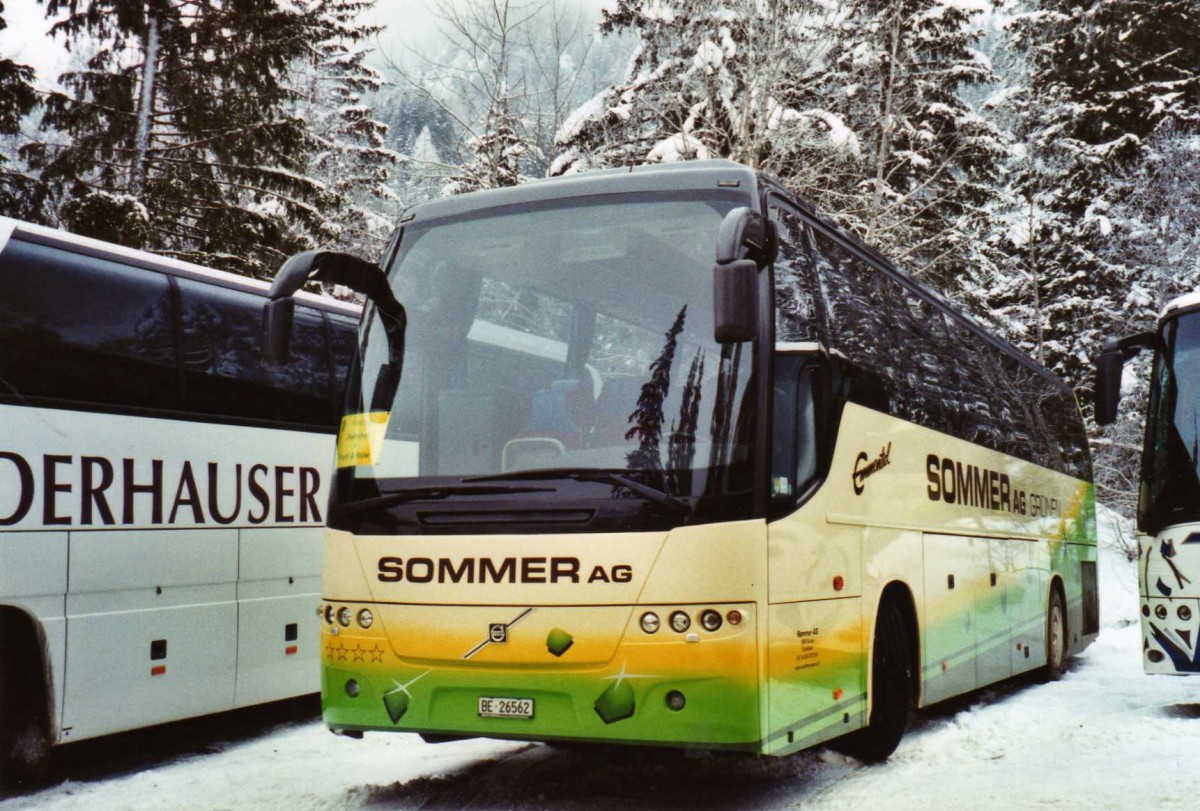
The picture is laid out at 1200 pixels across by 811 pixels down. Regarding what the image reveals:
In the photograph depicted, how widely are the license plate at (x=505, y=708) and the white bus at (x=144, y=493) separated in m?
2.82

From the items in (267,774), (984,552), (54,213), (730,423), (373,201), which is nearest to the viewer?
(730,423)

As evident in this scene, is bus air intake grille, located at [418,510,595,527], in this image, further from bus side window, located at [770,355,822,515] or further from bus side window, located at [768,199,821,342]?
bus side window, located at [768,199,821,342]

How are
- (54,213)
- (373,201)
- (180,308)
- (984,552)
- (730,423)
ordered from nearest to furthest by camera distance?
1. (730,423)
2. (180,308)
3. (984,552)
4. (54,213)
5. (373,201)

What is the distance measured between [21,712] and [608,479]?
13.0 feet

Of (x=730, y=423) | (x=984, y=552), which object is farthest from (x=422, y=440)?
(x=984, y=552)

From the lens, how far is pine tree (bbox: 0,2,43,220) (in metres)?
18.8

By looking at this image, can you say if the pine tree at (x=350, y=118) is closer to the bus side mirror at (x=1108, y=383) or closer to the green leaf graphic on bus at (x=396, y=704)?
the bus side mirror at (x=1108, y=383)

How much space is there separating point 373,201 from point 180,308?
29.0m

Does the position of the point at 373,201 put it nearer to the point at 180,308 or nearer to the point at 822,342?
the point at 180,308

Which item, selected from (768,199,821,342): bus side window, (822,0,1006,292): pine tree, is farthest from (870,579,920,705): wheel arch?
(822,0,1006,292): pine tree

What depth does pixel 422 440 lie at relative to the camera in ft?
21.6

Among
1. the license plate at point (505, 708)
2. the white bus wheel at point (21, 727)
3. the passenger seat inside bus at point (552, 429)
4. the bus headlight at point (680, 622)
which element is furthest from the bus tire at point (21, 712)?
the bus headlight at point (680, 622)

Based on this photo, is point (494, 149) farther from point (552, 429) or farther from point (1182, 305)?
point (552, 429)

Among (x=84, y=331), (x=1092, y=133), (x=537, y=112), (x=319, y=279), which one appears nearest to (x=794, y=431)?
(x=319, y=279)
